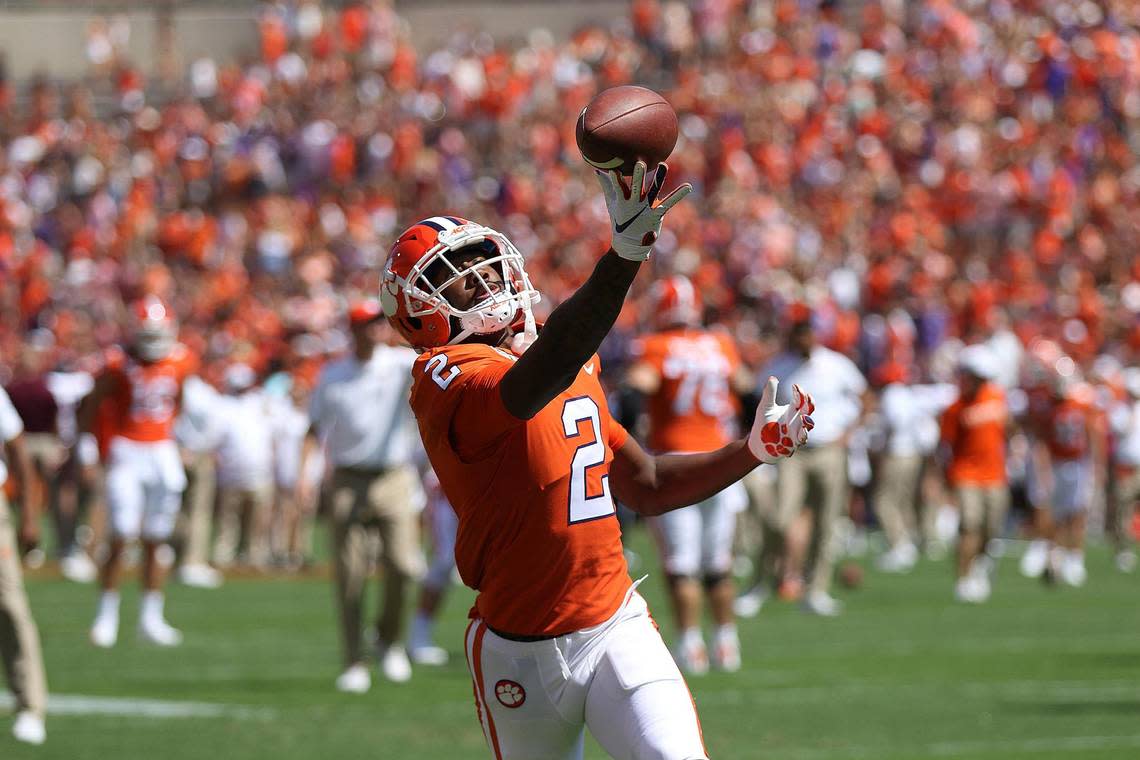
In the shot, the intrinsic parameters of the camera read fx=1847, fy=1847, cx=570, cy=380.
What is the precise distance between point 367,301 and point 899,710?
3.99m

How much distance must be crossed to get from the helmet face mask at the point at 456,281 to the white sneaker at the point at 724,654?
6627 mm

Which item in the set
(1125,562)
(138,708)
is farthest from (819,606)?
(138,708)

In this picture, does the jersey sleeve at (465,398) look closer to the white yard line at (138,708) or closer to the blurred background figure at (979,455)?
the white yard line at (138,708)

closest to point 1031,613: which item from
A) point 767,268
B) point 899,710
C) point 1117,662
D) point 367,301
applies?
point 1117,662

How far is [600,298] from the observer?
395 centimetres

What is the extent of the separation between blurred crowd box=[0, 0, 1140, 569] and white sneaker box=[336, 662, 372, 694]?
9.48 metres

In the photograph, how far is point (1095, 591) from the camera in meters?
15.5

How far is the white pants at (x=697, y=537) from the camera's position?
415 inches

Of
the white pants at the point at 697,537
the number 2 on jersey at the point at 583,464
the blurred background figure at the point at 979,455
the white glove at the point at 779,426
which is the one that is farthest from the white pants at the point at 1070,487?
the number 2 on jersey at the point at 583,464

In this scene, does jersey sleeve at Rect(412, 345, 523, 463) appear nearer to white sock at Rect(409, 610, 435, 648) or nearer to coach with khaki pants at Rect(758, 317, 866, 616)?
white sock at Rect(409, 610, 435, 648)

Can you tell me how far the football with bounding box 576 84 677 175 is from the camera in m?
4.03

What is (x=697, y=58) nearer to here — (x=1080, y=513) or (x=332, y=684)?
(x=1080, y=513)

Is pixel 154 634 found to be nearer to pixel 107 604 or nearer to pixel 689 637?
pixel 107 604

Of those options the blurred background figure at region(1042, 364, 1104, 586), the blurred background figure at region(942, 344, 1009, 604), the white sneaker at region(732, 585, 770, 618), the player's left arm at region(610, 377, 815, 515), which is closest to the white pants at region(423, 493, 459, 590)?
the white sneaker at region(732, 585, 770, 618)
